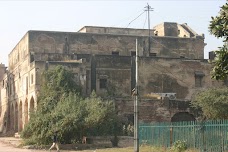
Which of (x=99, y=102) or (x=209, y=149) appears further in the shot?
(x=99, y=102)

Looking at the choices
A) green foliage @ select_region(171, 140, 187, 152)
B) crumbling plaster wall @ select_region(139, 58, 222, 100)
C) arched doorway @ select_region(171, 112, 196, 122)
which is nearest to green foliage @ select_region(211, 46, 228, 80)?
green foliage @ select_region(171, 140, 187, 152)

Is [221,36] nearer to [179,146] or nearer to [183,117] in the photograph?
[179,146]

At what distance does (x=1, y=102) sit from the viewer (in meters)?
57.8

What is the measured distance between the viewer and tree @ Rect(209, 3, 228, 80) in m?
9.51

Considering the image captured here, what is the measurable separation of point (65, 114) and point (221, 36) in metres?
19.6

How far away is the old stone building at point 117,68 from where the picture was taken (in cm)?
3538

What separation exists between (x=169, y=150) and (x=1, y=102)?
39.9m

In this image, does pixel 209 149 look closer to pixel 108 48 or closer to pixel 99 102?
pixel 99 102

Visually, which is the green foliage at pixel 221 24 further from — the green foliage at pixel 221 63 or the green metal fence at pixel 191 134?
the green metal fence at pixel 191 134

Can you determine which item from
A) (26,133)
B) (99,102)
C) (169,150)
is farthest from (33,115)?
(169,150)

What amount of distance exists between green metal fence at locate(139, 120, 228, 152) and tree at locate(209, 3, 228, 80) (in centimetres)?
915

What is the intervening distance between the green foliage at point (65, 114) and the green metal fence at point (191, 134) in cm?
473

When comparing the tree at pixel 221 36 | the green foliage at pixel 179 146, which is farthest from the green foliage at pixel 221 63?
the green foliage at pixel 179 146

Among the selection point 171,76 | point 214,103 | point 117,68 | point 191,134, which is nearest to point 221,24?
point 191,134
